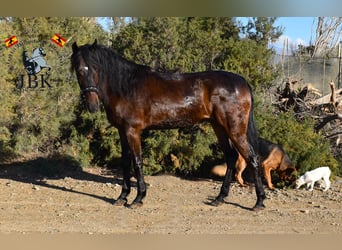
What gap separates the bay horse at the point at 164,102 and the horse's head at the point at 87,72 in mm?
13

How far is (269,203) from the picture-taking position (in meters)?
6.40

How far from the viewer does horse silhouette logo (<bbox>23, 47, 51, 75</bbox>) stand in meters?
8.86

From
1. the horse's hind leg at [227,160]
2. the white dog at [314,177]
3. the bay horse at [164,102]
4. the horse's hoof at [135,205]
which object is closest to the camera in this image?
the bay horse at [164,102]

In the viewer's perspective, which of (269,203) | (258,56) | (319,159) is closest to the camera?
(269,203)

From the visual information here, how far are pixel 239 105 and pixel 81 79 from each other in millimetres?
2043

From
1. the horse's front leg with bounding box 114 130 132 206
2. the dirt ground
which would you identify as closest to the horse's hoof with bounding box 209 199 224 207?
the dirt ground

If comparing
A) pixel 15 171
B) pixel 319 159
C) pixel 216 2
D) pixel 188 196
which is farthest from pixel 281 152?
pixel 15 171

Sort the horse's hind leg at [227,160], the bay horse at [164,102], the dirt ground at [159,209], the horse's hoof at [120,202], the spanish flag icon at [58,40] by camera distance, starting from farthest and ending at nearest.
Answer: the spanish flag icon at [58,40] → the horse's hind leg at [227,160] → the horse's hoof at [120,202] → the bay horse at [164,102] → the dirt ground at [159,209]

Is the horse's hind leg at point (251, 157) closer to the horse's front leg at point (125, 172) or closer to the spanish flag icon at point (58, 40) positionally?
the horse's front leg at point (125, 172)

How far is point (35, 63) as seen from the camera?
8.95 m

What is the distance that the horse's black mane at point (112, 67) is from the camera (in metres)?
5.71

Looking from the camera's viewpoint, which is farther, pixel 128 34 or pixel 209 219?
pixel 128 34

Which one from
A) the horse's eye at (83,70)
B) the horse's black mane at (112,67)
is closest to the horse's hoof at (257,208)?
the horse's black mane at (112,67)

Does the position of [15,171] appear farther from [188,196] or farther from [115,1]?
[115,1]
